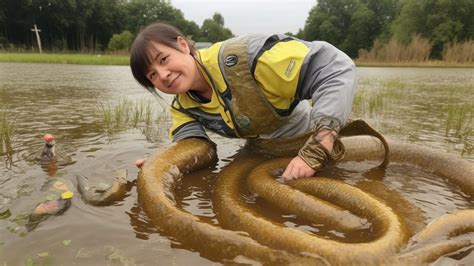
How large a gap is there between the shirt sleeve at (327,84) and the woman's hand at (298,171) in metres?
0.34

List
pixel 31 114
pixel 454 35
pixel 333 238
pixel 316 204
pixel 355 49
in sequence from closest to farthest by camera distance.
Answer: pixel 333 238
pixel 316 204
pixel 31 114
pixel 454 35
pixel 355 49

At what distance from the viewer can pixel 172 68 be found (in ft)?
11.2

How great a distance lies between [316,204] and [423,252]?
2.63 feet

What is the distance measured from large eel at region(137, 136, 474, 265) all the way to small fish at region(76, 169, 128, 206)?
21 cm

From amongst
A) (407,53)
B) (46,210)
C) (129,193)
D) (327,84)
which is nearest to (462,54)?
(407,53)

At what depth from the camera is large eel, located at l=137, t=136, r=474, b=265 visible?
7.10 feet

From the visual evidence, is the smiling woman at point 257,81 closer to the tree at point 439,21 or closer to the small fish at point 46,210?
the small fish at point 46,210

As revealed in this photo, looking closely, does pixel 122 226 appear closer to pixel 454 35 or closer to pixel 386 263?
pixel 386 263

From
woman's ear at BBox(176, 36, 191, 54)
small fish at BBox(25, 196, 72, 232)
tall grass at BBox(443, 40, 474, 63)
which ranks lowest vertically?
small fish at BBox(25, 196, 72, 232)

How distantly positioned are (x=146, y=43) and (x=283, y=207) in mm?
1705

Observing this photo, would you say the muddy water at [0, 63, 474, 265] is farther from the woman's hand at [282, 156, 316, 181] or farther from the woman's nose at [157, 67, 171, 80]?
the woman's nose at [157, 67, 171, 80]

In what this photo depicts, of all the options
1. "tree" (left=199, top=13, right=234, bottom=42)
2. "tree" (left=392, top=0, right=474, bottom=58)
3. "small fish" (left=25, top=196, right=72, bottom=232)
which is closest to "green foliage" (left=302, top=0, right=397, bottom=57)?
"tree" (left=392, top=0, right=474, bottom=58)

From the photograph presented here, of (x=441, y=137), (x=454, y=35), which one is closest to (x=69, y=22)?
(x=454, y=35)

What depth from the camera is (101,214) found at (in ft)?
9.40
